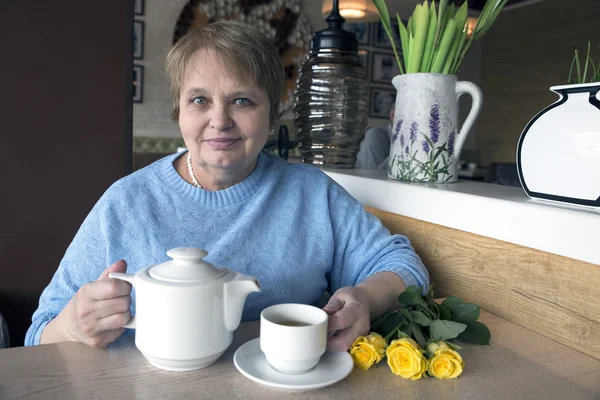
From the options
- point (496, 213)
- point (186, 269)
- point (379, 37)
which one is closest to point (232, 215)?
point (186, 269)

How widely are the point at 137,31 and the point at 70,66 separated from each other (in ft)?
10.7

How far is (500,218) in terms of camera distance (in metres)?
0.97

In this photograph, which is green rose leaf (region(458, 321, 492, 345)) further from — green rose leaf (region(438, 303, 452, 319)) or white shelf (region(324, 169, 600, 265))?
white shelf (region(324, 169, 600, 265))

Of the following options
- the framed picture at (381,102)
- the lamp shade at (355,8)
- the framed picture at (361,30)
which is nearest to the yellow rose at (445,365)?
the lamp shade at (355,8)

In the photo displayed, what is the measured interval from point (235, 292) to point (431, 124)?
733 millimetres

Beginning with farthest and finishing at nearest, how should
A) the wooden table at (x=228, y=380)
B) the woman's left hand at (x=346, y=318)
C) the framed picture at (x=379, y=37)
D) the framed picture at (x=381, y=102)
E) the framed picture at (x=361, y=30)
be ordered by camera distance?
the framed picture at (x=381, y=102) → the framed picture at (x=379, y=37) → the framed picture at (x=361, y=30) → the woman's left hand at (x=346, y=318) → the wooden table at (x=228, y=380)

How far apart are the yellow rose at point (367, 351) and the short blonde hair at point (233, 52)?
56 centimetres

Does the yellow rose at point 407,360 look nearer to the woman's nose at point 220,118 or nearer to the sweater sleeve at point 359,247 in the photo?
the sweater sleeve at point 359,247

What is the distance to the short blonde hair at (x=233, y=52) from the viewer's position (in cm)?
103

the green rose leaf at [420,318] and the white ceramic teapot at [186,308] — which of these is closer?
the white ceramic teapot at [186,308]

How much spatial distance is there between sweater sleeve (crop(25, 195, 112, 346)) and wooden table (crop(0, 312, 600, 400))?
183mm

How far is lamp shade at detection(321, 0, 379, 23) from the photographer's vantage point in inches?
125

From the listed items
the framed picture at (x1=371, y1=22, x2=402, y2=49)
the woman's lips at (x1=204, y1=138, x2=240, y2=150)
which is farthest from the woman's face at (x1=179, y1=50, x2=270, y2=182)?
the framed picture at (x1=371, y1=22, x2=402, y2=49)

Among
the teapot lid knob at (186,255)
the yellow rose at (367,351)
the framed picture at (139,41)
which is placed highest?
the framed picture at (139,41)
